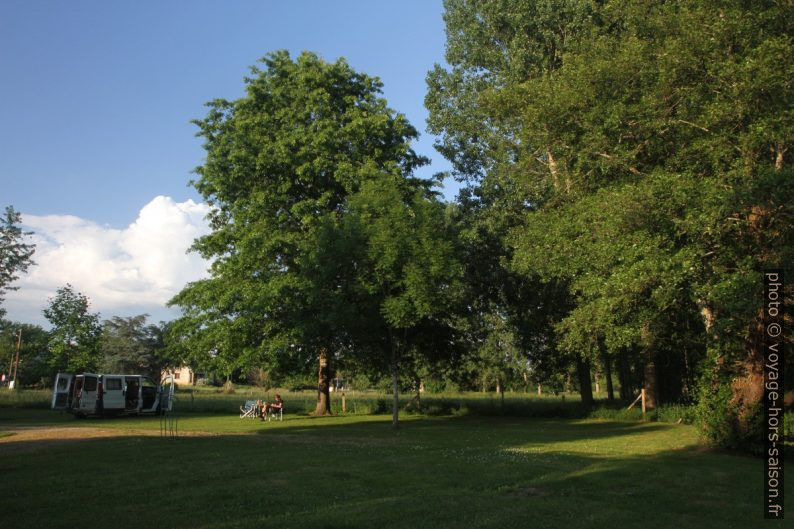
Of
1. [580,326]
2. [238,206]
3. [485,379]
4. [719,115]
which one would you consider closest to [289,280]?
[238,206]

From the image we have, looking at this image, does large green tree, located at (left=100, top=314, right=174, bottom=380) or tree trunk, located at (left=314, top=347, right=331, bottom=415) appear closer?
tree trunk, located at (left=314, top=347, right=331, bottom=415)

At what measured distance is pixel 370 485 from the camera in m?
10.5

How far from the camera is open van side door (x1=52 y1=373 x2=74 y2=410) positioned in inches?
1282

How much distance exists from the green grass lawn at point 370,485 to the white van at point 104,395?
14991 mm

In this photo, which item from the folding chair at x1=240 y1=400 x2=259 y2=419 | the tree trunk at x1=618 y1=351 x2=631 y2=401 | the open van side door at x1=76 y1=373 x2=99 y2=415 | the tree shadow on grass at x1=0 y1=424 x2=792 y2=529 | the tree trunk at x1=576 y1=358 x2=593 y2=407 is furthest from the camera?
the tree trunk at x1=618 y1=351 x2=631 y2=401

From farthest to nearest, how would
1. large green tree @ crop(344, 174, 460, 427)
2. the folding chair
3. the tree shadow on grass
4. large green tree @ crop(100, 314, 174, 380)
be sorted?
1. large green tree @ crop(100, 314, 174, 380)
2. the folding chair
3. large green tree @ crop(344, 174, 460, 427)
4. the tree shadow on grass

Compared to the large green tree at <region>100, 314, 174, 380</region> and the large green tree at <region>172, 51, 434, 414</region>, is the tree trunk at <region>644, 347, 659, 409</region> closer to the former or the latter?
the large green tree at <region>172, 51, 434, 414</region>

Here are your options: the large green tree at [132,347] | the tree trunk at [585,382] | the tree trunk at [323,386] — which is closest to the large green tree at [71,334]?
the tree trunk at [323,386]

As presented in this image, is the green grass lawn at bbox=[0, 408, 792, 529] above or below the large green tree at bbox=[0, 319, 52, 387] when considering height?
below

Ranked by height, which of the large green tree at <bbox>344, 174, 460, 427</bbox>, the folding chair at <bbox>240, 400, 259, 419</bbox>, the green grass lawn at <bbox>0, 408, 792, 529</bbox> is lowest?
the folding chair at <bbox>240, 400, 259, 419</bbox>

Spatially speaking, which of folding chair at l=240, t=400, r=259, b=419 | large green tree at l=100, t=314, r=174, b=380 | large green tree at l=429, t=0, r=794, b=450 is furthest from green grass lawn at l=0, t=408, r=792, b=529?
large green tree at l=100, t=314, r=174, b=380

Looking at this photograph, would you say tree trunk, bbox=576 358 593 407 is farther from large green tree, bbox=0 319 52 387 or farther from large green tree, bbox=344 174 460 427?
large green tree, bbox=0 319 52 387

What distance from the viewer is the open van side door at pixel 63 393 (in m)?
32.6

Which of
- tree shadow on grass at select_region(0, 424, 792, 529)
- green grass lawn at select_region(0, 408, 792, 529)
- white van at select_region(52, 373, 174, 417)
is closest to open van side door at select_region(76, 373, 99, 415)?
white van at select_region(52, 373, 174, 417)
